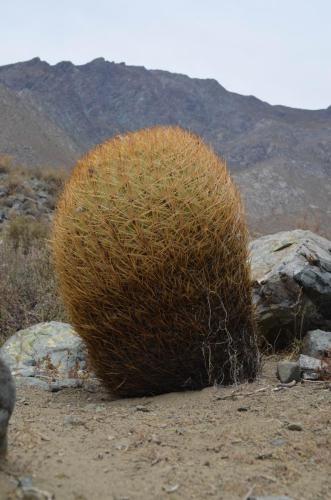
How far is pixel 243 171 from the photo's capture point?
4272 cm

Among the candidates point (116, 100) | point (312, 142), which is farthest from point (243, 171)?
point (116, 100)

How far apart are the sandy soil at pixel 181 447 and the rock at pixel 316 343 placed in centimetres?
101

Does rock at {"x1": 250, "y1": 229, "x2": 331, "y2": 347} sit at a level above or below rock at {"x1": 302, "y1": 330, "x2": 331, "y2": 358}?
above

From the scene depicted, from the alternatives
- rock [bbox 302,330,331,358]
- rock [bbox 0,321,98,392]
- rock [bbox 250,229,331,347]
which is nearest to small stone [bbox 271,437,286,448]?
rock [bbox 302,330,331,358]

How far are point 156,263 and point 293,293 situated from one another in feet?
6.93

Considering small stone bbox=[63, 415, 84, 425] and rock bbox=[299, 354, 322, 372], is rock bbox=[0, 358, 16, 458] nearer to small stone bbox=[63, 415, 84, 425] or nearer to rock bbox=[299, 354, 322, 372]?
small stone bbox=[63, 415, 84, 425]

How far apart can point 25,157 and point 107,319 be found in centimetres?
3233

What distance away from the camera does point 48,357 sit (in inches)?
Result: 227

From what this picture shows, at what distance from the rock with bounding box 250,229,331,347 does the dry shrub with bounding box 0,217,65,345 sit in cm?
231

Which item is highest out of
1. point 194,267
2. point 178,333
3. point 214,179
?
point 214,179

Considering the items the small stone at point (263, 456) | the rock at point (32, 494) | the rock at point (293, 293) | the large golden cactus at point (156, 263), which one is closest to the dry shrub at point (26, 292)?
the rock at point (293, 293)

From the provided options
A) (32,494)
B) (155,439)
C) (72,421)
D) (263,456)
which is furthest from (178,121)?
(32,494)

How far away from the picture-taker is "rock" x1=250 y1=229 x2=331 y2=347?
18.4 feet

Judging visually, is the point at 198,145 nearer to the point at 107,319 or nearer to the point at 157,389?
the point at 107,319
